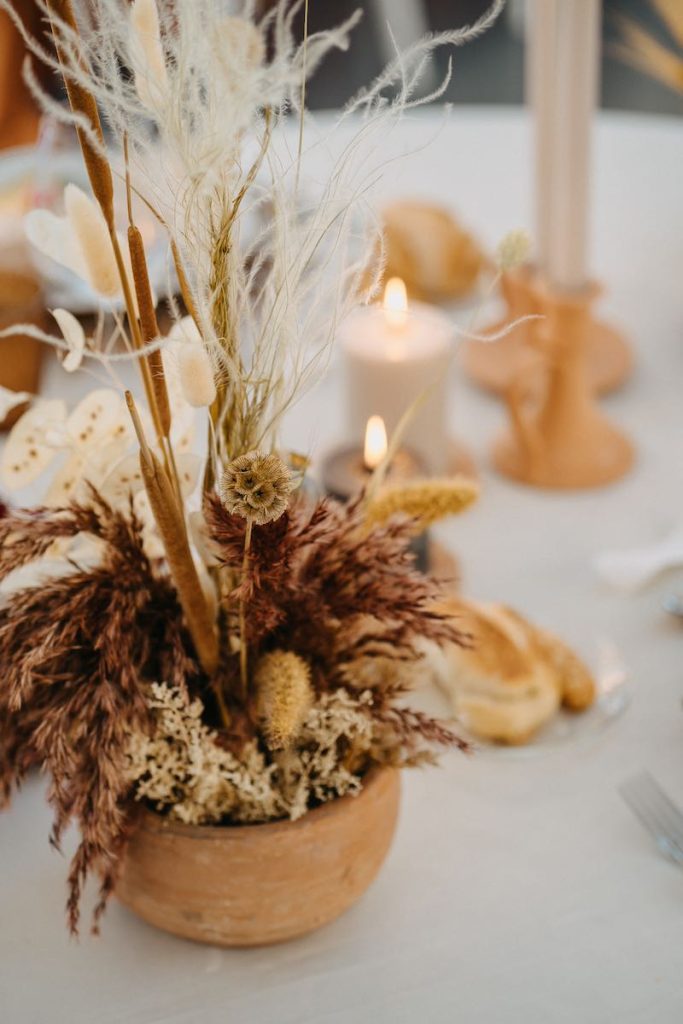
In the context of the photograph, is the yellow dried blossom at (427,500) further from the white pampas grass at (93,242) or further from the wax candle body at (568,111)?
the wax candle body at (568,111)

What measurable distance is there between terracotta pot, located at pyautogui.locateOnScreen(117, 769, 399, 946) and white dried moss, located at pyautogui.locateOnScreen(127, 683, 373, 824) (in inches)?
0.5

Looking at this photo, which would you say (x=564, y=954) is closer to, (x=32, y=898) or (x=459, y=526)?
(x=32, y=898)

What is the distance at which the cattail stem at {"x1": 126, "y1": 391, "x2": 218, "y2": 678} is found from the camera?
48cm

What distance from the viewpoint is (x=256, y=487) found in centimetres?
44

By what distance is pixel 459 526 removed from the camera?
989 mm

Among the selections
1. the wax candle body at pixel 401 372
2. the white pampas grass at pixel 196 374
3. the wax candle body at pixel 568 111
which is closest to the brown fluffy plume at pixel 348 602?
the white pampas grass at pixel 196 374

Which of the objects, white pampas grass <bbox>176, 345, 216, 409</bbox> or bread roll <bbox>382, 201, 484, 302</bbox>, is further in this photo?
bread roll <bbox>382, 201, 484, 302</bbox>

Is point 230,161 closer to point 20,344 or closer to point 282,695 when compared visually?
point 282,695

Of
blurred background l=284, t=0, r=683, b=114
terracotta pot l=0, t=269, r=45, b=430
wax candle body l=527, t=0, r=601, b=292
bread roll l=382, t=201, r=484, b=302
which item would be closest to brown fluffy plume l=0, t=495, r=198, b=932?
terracotta pot l=0, t=269, r=45, b=430

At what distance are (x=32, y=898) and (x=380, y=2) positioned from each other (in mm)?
3277

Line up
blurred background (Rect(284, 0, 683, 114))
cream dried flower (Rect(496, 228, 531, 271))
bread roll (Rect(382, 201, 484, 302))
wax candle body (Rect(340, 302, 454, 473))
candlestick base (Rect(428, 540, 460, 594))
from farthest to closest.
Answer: blurred background (Rect(284, 0, 683, 114)), bread roll (Rect(382, 201, 484, 302)), wax candle body (Rect(340, 302, 454, 473)), candlestick base (Rect(428, 540, 460, 594)), cream dried flower (Rect(496, 228, 531, 271))

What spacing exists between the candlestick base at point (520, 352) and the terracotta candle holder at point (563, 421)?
0.05m

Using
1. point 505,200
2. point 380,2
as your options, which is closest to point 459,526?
point 505,200

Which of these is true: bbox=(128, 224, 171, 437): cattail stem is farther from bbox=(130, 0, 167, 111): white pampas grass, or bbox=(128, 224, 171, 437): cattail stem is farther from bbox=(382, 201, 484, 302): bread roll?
bbox=(382, 201, 484, 302): bread roll
